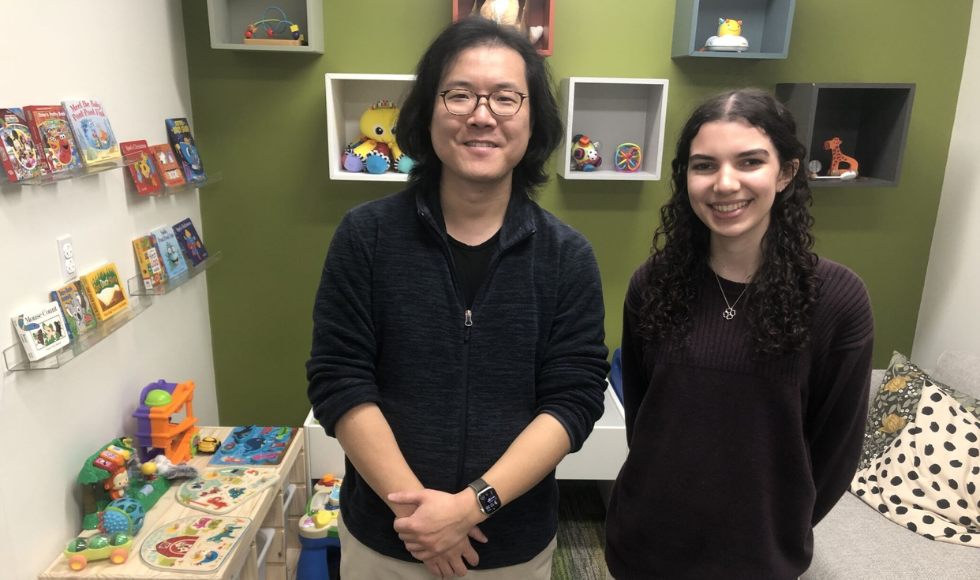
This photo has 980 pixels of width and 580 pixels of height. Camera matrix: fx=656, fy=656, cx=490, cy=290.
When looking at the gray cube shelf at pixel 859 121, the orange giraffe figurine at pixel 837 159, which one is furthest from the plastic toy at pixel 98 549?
the orange giraffe figurine at pixel 837 159

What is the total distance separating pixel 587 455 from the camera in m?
2.28

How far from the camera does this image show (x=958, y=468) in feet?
6.39

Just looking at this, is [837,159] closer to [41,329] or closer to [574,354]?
[574,354]

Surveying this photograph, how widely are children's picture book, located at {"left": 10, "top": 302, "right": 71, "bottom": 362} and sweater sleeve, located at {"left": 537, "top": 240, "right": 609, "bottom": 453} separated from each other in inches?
44.6

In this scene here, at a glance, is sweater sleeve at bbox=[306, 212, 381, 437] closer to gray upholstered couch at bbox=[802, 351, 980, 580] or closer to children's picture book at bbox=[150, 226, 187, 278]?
children's picture book at bbox=[150, 226, 187, 278]

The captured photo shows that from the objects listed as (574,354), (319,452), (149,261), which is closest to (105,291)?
(149,261)

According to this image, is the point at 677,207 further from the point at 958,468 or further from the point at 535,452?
the point at 958,468

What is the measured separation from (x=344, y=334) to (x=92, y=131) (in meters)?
1.08

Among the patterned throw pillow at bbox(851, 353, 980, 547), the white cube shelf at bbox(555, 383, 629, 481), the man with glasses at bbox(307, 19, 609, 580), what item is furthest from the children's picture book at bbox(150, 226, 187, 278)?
the patterned throw pillow at bbox(851, 353, 980, 547)

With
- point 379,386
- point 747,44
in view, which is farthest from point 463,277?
point 747,44

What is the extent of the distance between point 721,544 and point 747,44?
1.77m

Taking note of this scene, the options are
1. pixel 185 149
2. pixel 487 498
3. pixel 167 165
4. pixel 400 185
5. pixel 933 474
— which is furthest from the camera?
pixel 400 185

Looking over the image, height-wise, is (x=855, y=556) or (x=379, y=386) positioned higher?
(x=379, y=386)

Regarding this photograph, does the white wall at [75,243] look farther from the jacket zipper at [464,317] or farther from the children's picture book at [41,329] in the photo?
the jacket zipper at [464,317]
